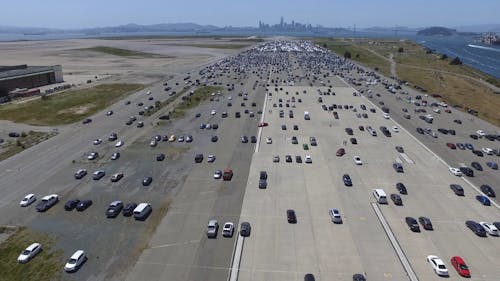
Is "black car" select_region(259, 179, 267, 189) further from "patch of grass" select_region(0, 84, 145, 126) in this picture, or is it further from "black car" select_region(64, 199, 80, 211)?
"patch of grass" select_region(0, 84, 145, 126)

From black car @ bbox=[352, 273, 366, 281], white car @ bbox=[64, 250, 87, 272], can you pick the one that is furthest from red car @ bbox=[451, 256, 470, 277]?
white car @ bbox=[64, 250, 87, 272]

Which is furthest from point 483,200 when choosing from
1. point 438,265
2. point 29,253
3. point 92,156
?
point 92,156

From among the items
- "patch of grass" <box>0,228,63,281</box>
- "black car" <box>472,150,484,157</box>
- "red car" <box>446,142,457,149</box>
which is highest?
"red car" <box>446,142,457,149</box>

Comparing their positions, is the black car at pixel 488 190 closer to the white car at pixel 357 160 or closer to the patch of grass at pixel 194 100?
the white car at pixel 357 160

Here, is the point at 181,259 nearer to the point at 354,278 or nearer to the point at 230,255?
the point at 230,255

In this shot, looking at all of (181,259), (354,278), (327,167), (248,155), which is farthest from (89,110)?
(354,278)

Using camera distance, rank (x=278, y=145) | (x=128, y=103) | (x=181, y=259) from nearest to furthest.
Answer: (x=181, y=259)
(x=278, y=145)
(x=128, y=103)
